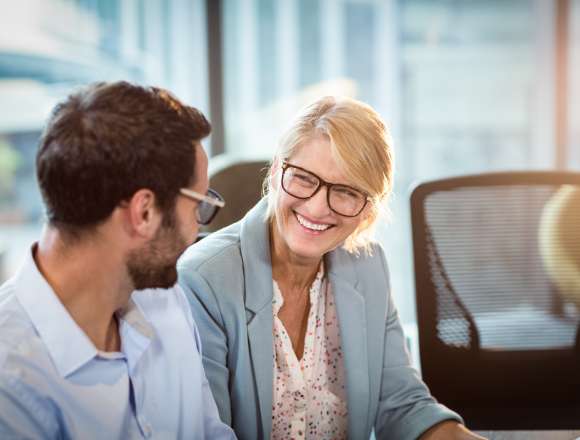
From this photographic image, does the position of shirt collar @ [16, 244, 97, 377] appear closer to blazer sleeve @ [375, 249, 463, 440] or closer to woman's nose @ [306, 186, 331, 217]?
woman's nose @ [306, 186, 331, 217]

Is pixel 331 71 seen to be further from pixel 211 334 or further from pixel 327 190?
pixel 211 334

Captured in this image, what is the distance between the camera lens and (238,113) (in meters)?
3.35

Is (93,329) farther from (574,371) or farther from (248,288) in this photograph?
(574,371)

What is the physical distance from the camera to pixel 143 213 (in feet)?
3.37

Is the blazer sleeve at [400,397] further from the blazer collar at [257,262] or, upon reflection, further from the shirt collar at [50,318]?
the shirt collar at [50,318]

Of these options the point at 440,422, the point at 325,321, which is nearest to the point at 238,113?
the point at 325,321

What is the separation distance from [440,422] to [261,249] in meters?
0.53

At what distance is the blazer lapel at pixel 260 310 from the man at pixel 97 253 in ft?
1.10

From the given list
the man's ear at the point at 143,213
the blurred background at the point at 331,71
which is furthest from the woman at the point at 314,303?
the blurred background at the point at 331,71

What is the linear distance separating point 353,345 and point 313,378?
0.38ft

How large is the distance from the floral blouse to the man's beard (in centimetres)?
48

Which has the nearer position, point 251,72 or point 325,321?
point 325,321

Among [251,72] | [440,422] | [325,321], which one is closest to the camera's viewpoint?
[440,422]

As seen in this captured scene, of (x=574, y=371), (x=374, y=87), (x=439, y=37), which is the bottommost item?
(x=574, y=371)
